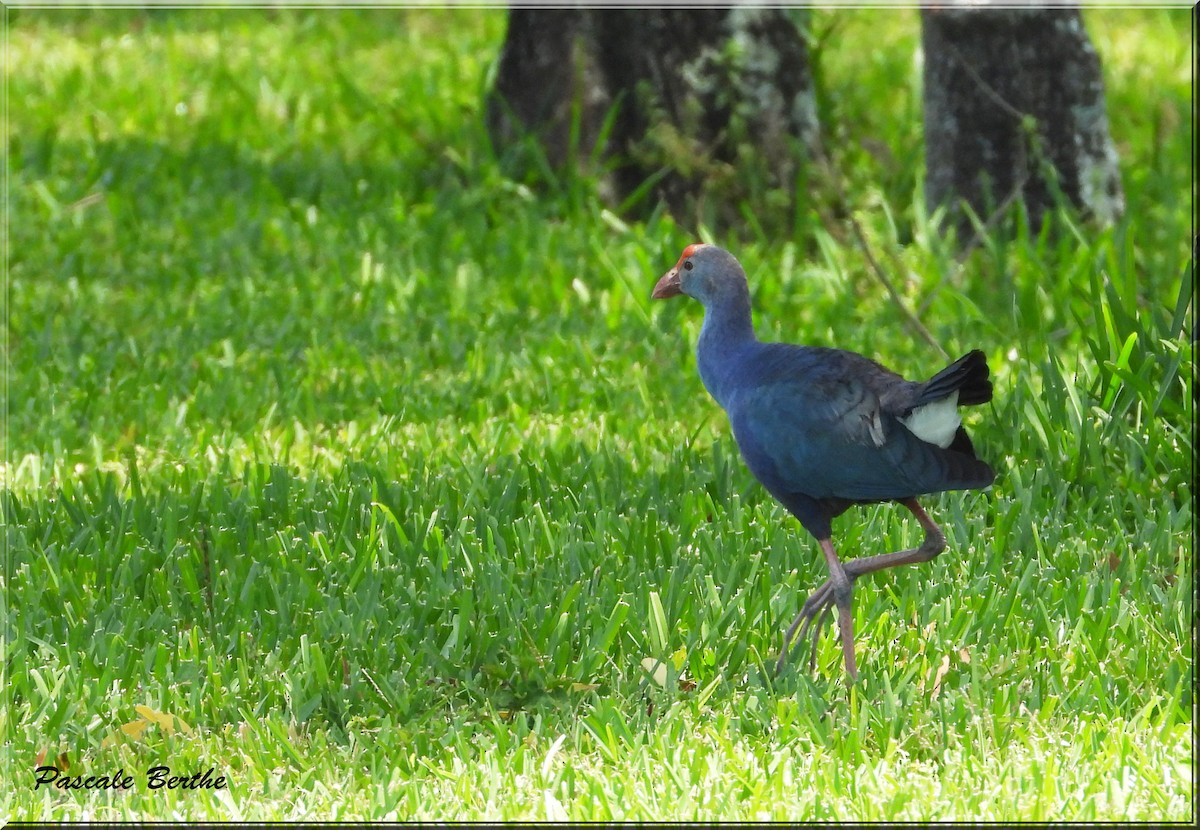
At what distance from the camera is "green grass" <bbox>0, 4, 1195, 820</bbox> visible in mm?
3494

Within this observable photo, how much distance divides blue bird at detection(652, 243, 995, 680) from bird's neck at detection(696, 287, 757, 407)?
9 centimetres

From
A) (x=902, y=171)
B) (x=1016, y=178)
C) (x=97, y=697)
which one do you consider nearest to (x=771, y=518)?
(x=97, y=697)

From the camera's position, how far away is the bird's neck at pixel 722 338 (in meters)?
4.16

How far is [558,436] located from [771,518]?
105 cm

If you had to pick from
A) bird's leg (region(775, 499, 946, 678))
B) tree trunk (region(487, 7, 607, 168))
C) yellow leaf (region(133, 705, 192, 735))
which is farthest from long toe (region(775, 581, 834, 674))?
tree trunk (region(487, 7, 607, 168))

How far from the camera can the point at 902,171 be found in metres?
8.45

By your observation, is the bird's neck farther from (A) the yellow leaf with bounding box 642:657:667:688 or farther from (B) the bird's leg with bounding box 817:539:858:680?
(A) the yellow leaf with bounding box 642:657:667:688

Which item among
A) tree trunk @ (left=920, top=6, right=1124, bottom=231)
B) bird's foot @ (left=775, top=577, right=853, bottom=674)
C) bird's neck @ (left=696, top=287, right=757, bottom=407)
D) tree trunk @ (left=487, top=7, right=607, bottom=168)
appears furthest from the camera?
tree trunk @ (left=487, top=7, right=607, bottom=168)

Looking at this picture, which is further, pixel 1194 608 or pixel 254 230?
pixel 254 230

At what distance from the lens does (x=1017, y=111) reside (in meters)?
7.40

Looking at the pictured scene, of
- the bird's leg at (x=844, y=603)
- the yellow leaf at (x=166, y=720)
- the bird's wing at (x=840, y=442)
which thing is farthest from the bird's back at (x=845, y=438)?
the yellow leaf at (x=166, y=720)

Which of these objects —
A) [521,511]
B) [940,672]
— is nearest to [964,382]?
[940,672]

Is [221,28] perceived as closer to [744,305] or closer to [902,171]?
[902,171]

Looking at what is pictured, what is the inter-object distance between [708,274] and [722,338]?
0.21 metres
